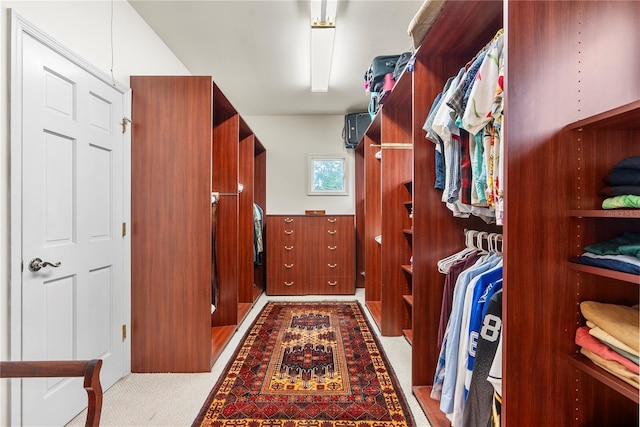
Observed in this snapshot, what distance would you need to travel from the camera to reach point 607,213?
3.09 feet

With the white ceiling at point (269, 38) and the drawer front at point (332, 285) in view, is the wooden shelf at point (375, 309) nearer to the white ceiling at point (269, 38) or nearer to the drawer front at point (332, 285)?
the drawer front at point (332, 285)

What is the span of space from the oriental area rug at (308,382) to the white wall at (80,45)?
1.04 meters

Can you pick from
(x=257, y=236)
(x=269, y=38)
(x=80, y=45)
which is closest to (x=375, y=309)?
(x=257, y=236)

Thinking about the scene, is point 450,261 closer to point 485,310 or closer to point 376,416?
point 485,310

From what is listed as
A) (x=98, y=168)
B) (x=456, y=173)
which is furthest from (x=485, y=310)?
(x=98, y=168)

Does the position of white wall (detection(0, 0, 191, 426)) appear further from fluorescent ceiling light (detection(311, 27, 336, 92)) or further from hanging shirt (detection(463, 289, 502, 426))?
hanging shirt (detection(463, 289, 502, 426))

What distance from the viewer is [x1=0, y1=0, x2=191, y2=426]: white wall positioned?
4.69 feet

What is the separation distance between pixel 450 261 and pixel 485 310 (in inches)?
20.5

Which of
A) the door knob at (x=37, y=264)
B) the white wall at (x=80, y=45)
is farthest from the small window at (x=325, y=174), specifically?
the door knob at (x=37, y=264)

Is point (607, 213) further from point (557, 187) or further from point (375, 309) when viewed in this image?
point (375, 309)

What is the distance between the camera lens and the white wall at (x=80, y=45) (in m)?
1.43

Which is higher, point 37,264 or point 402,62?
point 402,62

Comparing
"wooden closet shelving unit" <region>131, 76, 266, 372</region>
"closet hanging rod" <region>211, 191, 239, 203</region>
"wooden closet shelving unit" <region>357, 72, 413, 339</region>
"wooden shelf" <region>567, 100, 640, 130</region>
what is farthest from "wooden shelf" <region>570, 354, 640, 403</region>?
"closet hanging rod" <region>211, 191, 239, 203</region>

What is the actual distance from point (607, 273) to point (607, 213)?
0.17 m
